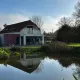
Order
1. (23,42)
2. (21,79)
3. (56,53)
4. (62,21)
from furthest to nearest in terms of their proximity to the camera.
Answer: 1. (62,21)
2. (23,42)
3. (56,53)
4. (21,79)

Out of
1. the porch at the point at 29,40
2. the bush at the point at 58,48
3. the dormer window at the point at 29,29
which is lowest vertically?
the bush at the point at 58,48

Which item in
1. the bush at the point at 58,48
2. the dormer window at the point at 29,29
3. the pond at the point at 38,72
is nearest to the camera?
the pond at the point at 38,72

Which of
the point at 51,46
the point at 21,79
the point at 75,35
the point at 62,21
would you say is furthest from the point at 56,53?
the point at 62,21

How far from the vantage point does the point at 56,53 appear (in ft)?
88.6

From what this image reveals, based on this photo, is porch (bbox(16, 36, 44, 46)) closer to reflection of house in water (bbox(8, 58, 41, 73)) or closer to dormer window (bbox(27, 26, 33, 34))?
dormer window (bbox(27, 26, 33, 34))

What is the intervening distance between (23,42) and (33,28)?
3456mm

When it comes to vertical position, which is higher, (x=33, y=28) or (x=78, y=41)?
(x=33, y=28)

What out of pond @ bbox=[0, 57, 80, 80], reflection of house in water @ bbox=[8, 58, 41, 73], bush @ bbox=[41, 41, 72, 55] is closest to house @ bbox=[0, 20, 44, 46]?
bush @ bbox=[41, 41, 72, 55]

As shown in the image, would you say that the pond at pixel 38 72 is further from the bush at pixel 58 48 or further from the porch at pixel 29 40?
the porch at pixel 29 40

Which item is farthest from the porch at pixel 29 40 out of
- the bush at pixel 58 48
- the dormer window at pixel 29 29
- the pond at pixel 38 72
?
the pond at pixel 38 72

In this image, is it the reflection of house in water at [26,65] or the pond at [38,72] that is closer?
the pond at [38,72]

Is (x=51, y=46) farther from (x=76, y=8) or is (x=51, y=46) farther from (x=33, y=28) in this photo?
(x=76, y=8)

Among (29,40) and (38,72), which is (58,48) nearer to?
(29,40)

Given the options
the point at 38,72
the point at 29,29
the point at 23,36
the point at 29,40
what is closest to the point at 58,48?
the point at 23,36
